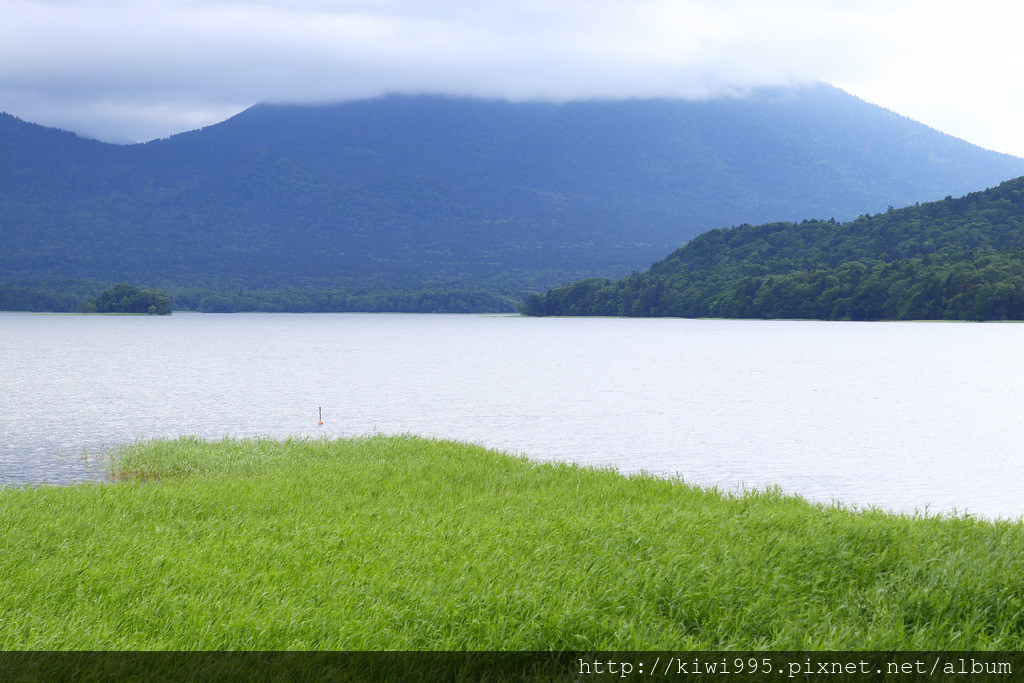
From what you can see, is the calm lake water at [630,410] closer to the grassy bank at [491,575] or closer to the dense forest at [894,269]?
the grassy bank at [491,575]

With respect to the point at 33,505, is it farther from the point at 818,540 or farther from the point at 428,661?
the point at 818,540

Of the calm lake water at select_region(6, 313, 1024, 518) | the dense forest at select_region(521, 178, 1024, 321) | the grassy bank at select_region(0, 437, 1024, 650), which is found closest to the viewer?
the grassy bank at select_region(0, 437, 1024, 650)

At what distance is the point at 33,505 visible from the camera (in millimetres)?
13922

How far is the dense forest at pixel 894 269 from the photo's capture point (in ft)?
445

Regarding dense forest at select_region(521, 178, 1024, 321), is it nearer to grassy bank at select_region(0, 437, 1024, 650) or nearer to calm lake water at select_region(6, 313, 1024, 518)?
calm lake water at select_region(6, 313, 1024, 518)

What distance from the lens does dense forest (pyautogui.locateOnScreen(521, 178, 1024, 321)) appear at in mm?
135625

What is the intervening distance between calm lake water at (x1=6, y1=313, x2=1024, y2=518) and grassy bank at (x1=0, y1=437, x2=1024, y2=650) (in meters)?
8.15

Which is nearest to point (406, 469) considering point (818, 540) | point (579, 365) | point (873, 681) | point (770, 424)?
point (818, 540)

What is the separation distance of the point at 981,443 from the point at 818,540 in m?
21.6

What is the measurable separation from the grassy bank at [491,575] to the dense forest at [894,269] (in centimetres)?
13520

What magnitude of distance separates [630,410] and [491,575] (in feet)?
101

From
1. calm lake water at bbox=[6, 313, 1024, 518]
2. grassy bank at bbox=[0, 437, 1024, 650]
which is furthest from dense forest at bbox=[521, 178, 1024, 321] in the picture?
grassy bank at bbox=[0, 437, 1024, 650]

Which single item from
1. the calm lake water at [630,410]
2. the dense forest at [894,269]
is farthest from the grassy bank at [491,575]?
the dense forest at [894,269]

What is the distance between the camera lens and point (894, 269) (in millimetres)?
148875
